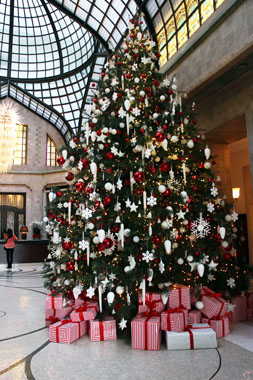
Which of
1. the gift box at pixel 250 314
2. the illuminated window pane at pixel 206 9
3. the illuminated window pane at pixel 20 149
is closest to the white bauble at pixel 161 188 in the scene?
the gift box at pixel 250 314

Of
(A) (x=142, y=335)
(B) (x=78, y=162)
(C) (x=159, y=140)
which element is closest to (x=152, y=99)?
(C) (x=159, y=140)

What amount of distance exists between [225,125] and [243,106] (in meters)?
0.75

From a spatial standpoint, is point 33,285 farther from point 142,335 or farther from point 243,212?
point 243,212

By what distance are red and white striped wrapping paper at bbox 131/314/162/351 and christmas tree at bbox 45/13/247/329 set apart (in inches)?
7.2

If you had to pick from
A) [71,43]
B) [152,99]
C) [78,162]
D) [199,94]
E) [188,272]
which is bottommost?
[188,272]

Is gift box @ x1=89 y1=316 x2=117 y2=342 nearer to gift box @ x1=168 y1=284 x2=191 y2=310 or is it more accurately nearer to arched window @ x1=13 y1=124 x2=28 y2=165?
gift box @ x1=168 y1=284 x2=191 y2=310

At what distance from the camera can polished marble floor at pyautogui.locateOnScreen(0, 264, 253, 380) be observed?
2.67 metres

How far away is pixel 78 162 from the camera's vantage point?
4.57 m

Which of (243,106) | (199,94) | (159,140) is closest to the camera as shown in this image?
(159,140)

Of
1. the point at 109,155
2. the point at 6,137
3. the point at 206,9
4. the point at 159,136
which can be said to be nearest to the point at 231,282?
the point at 159,136

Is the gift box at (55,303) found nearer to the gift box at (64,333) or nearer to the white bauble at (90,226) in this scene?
the gift box at (64,333)

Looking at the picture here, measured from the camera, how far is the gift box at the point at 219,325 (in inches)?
147

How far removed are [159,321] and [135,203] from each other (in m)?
1.42

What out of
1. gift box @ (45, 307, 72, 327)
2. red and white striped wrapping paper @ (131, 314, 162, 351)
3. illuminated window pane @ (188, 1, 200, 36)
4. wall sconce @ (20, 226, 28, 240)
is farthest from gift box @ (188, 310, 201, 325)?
wall sconce @ (20, 226, 28, 240)
